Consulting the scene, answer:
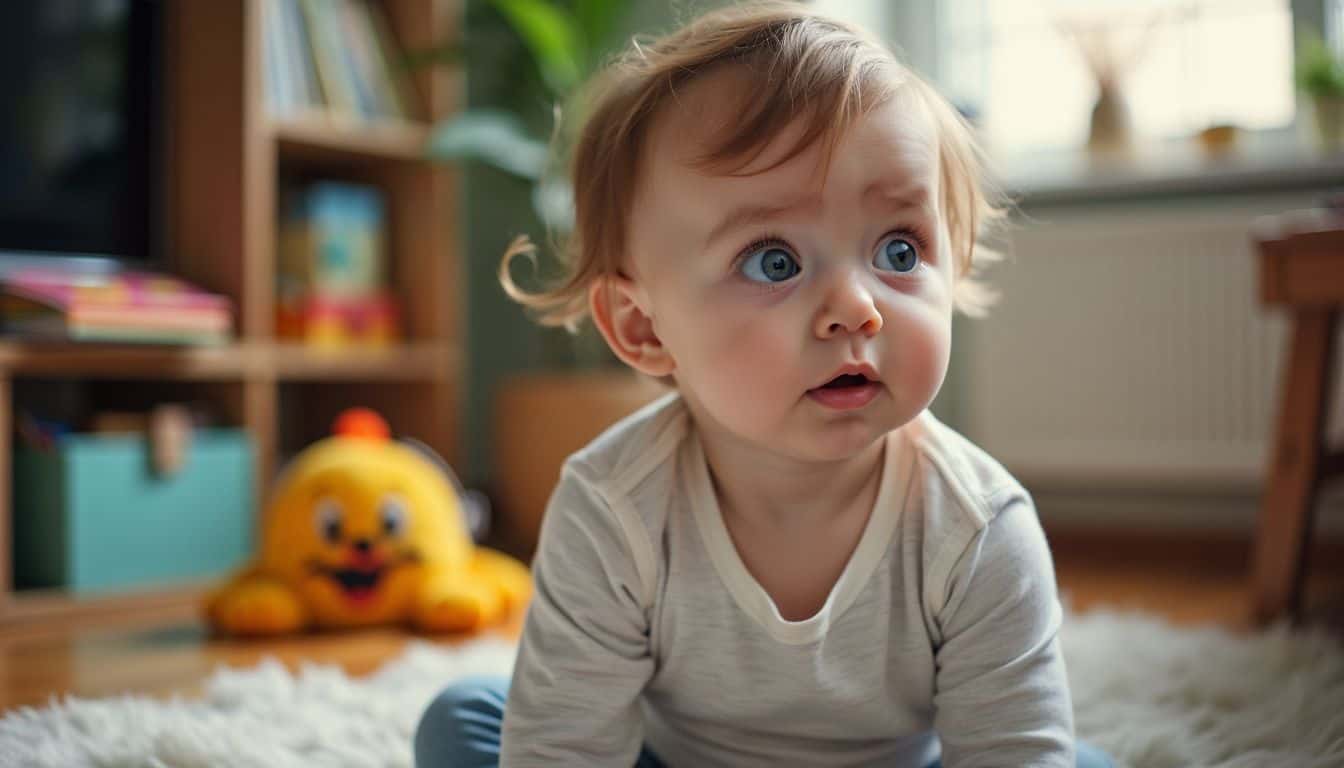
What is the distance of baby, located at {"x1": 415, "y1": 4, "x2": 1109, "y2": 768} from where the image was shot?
659 millimetres

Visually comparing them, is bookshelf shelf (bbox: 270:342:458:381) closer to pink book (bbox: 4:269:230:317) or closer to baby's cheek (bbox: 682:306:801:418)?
pink book (bbox: 4:269:230:317)

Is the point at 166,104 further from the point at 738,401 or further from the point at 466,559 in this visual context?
the point at 738,401

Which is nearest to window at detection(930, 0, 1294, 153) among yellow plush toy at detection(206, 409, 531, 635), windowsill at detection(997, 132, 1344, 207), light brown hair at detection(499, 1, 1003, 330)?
windowsill at detection(997, 132, 1344, 207)

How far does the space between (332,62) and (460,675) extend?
52.5 inches

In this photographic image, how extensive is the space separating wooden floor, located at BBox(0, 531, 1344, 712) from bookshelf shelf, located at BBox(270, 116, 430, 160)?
83cm

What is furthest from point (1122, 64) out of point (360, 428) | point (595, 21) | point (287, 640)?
point (287, 640)

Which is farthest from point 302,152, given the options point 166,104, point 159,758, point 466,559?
point 159,758

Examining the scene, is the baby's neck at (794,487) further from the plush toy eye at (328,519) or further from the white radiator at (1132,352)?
the white radiator at (1132,352)

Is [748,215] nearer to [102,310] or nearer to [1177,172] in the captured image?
[102,310]

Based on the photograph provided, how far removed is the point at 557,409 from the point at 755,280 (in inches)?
59.1

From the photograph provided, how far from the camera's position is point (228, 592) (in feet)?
5.04

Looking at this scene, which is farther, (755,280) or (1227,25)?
(1227,25)

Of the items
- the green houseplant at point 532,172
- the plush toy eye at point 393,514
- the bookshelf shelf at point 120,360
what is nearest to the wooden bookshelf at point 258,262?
the bookshelf shelf at point 120,360

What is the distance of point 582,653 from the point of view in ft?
2.31
